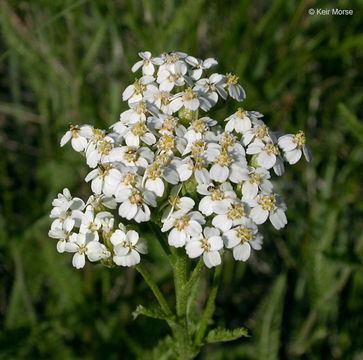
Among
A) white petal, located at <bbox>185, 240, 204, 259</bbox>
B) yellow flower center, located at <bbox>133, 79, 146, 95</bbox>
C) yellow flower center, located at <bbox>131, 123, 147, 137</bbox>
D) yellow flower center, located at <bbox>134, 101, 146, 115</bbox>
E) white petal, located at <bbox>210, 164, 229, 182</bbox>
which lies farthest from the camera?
yellow flower center, located at <bbox>133, 79, 146, 95</bbox>

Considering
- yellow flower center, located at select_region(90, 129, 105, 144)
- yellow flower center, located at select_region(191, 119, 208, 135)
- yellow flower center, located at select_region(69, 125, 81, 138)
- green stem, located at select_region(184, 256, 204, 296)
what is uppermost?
yellow flower center, located at select_region(69, 125, 81, 138)

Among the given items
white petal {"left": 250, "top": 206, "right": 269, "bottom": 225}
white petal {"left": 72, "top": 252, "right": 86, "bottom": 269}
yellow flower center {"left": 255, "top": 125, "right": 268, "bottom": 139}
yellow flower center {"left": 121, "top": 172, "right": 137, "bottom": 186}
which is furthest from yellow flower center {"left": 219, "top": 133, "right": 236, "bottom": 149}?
white petal {"left": 72, "top": 252, "right": 86, "bottom": 269}

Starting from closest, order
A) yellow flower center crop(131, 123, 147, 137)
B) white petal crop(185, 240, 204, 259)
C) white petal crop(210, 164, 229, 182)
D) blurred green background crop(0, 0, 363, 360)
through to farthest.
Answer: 1. white petal crop(185, 240, 204, 259)
2. white petal crop(210, 164, 229, 182)
3. yellow flower center crop(131, 123, 147, 137)
4. blurred green background crop(0, 0, 363, 360)

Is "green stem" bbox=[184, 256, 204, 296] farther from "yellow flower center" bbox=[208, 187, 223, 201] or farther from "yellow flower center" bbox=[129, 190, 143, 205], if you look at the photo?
"yellow flower center" bbox=[129, 190, 143, 205]

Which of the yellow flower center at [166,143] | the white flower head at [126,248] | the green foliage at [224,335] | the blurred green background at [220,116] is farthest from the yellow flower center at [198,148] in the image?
the blurred green background at [220,116]

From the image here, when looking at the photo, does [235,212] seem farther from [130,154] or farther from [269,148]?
[130,154]

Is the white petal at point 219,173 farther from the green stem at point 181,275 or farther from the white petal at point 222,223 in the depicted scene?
the green stem at point 181,275
